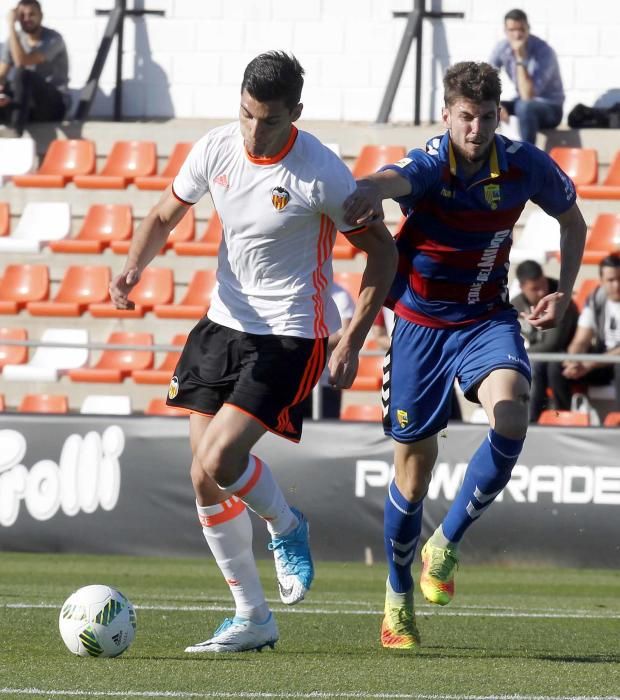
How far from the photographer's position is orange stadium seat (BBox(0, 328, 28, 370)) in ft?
50.7

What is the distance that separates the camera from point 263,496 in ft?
20.4

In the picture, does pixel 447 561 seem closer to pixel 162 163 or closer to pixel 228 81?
pixel 162 163

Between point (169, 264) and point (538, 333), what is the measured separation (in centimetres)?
495

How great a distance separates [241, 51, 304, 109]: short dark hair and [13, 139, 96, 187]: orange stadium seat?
1111 centimetres

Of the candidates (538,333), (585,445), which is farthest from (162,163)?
(585,445)

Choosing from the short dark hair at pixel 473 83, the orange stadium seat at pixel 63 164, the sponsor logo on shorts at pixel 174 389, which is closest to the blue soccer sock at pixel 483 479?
the sponsor logo on shorts at pixel 174 389

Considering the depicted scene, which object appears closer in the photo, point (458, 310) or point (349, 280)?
point (458, 310)

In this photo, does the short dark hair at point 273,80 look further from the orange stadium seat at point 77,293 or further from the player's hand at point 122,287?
the orange stadium seat at point 77,293

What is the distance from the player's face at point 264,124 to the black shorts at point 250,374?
78cm

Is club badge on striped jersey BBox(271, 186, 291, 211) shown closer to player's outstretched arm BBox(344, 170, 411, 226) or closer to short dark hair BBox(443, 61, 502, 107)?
player's outstretched arm BBox(344, 170, 411, 226)

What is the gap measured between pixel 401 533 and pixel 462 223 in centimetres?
150

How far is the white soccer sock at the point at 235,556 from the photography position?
20.5 feet

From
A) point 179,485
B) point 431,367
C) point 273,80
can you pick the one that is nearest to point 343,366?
point 431,367

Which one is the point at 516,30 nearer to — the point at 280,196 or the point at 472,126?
the point at 472,126
